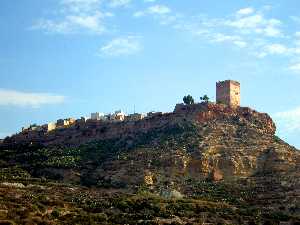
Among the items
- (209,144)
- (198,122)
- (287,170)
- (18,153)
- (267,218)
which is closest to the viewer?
(267,218)

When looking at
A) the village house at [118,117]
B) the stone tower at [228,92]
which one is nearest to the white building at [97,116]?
the village house at [118,117]

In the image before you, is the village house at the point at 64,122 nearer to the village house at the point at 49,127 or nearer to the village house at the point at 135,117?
the village house at the point at 49,127

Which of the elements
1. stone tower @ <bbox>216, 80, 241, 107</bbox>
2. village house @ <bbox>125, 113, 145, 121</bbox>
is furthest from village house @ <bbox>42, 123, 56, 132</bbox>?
stone tower @ <bbox>216, 80, 241, 107</bbox>

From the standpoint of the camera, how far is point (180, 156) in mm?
75438

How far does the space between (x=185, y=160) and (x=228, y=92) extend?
63.7ft

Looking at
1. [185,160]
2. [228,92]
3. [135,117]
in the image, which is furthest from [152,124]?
[185,160]

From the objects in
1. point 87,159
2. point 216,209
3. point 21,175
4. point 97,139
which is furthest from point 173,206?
point 97,139

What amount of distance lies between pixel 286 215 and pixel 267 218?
259 cm

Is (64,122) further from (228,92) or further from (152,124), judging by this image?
(228,92)

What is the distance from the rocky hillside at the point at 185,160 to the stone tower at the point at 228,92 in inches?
89.7

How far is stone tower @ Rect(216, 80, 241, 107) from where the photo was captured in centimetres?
9050

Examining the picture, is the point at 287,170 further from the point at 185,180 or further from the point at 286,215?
the point at 286,215

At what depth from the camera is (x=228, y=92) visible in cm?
9056

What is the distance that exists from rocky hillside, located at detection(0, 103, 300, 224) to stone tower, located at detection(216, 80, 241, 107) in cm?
228
